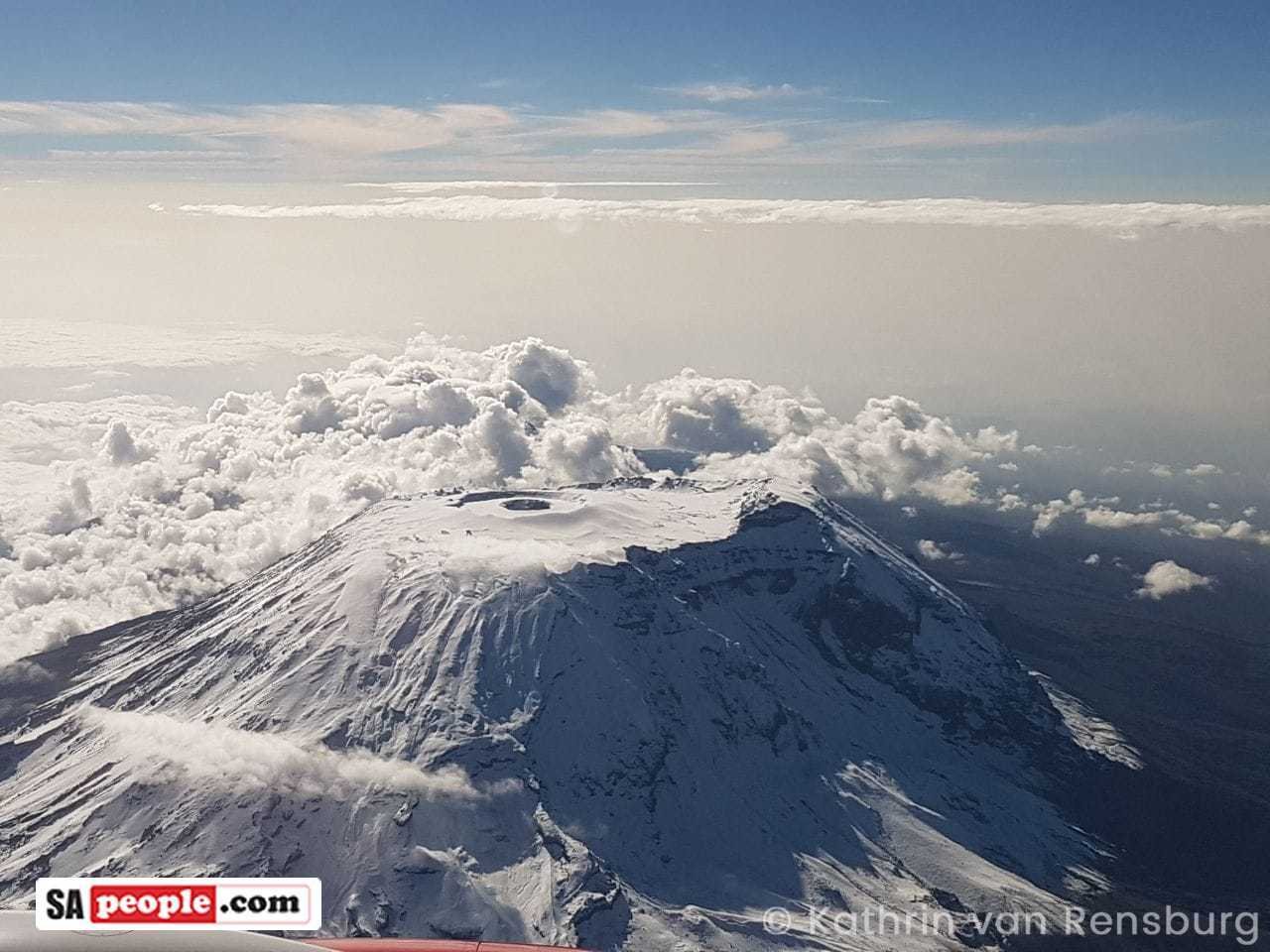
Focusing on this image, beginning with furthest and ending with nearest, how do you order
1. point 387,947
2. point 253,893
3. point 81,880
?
point 387,947, point 253,893, point 81,880

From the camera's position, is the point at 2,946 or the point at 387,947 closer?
the point at 2,946

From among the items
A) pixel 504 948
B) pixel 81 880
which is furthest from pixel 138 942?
pixel 504 948

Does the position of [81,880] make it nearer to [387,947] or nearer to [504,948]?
[387,947]

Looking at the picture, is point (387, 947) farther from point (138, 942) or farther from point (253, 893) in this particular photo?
point (138, 942)

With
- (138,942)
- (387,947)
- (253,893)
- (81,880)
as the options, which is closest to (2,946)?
(138,942)

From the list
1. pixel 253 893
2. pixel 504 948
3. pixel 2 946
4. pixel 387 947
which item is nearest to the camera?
pixel 2 946

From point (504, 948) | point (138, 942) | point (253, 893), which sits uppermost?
point (138, 942)

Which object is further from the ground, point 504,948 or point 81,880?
point 81,880
